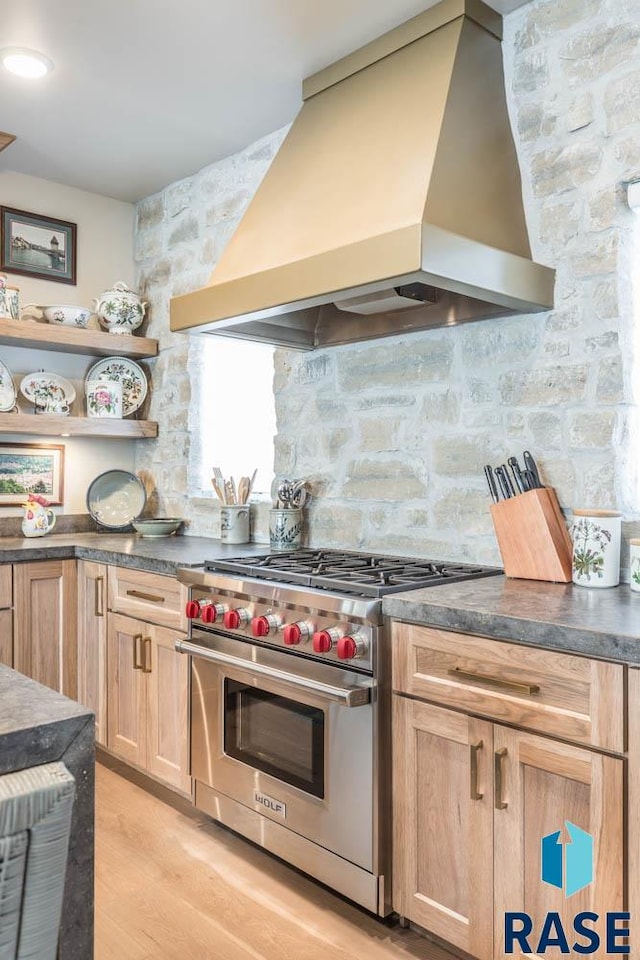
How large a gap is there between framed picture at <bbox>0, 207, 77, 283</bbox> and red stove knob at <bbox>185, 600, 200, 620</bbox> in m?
2.11

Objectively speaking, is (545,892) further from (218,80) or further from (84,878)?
(218,80)

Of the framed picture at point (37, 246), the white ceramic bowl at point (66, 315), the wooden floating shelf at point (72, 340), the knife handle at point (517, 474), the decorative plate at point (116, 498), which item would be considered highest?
the framed picture at point (37, 246)

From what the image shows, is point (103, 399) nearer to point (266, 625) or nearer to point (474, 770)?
point (266, 625)

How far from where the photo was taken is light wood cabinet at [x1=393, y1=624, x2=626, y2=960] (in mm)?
1482

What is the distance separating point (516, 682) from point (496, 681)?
5 cm

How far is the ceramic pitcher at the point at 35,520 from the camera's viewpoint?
11.3ft

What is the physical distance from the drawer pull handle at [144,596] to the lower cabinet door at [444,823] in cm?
118

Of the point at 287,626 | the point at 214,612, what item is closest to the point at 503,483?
the point at 287,626

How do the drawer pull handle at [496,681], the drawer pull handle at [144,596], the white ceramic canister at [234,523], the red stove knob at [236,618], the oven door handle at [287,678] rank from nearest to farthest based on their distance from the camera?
the drawer pull handle at [496,681], the oven door handle at [287,678], the red stove knob at [236,618], the drawer pull handle at [144,596], the white ceramic canister at [234,523]

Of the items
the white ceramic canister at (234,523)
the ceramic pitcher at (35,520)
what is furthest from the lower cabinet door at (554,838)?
the ceramic pitcher at (35,520)

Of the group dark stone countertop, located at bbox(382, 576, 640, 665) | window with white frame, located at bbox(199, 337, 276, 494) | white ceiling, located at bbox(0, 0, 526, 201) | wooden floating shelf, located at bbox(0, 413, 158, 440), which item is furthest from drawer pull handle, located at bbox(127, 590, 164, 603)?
white ceiling, located at bbox(0, 0, 526, 201)

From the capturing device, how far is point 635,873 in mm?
1430

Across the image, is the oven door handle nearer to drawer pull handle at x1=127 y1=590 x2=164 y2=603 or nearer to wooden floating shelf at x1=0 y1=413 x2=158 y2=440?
drawer pull handle at x1=127 y1=590 x2=164 y2=603

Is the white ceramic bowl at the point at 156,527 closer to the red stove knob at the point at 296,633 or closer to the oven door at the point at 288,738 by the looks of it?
the oven door at the point at 288,738
